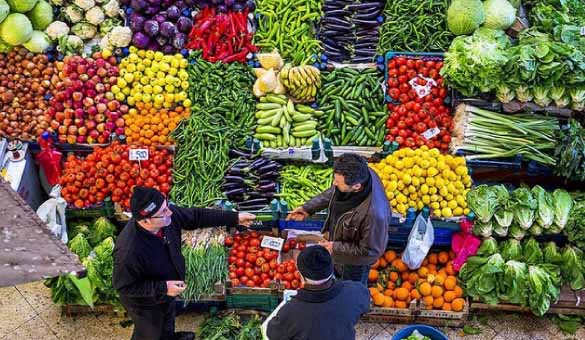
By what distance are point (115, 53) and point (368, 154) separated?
2793 mm

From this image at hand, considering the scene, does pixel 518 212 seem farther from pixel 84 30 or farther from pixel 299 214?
pixel 84 30

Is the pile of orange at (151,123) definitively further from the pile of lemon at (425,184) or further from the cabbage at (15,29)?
the pile of lemon at (425,184)

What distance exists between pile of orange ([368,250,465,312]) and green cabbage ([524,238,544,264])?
0.62 m

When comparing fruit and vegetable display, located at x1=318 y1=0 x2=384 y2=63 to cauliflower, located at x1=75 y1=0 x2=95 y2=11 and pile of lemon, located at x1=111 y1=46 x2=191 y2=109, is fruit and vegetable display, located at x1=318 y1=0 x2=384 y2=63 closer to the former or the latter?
pile of lemon, located at x1=111 y1=46 x2=191 y2=109

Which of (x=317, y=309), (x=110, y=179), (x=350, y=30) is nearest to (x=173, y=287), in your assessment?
(x=317, y=309)

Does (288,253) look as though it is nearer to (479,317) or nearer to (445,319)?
(445,319)

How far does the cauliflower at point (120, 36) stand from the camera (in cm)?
608

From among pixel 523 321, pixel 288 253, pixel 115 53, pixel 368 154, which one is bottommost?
pixel 523 321

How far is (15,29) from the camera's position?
5.93 meters

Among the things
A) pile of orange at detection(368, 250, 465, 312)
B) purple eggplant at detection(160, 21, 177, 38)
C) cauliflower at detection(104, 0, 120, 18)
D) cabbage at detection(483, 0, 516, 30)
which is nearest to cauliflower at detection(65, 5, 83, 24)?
cauliflower at detection(104, 0, 120, 18)

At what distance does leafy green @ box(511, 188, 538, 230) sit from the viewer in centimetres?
504

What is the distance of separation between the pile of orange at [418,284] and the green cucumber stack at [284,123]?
1349mm

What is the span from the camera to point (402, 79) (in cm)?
581

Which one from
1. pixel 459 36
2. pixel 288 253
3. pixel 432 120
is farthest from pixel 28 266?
pixel 459 36
